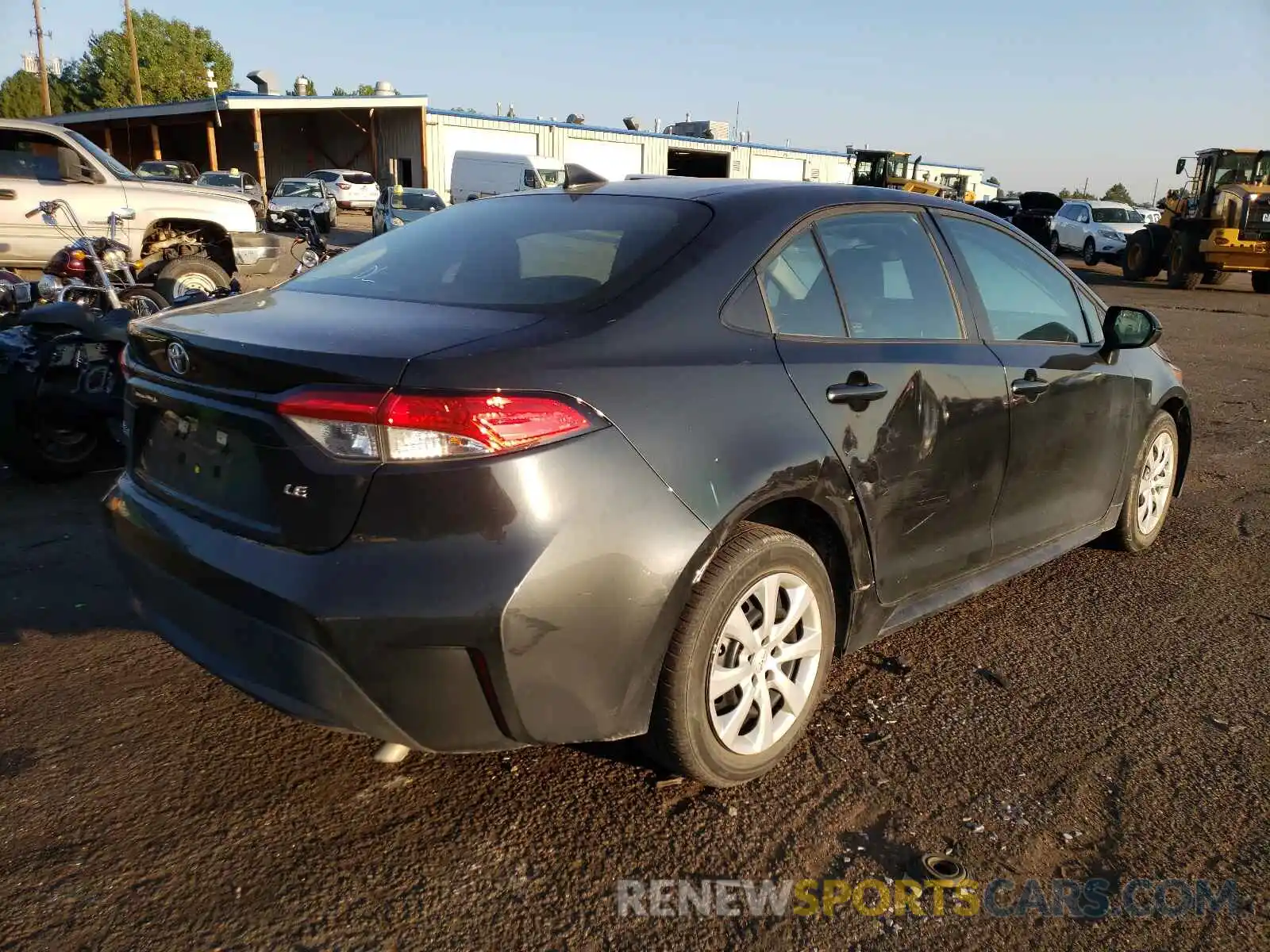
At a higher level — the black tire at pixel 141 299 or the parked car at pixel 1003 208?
the black tire at pixel 141 299

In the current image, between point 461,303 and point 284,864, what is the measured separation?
1.45 metres

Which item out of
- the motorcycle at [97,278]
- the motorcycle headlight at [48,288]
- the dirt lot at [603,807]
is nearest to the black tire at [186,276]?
the motorcycle at [97,278]

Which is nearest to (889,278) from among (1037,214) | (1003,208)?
(1037,214)

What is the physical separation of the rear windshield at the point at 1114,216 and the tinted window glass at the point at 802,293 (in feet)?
91.7

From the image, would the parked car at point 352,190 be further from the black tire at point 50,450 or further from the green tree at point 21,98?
the green tree at point 21,98

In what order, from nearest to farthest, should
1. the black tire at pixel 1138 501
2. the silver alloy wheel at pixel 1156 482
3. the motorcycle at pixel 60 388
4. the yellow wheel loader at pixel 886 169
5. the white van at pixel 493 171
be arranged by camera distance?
the black tire at pixel 1138 501 → the silver alloy wheel at pixel 1156 482 → the motorcycle at pixel 60 388 → the white van at pixel 493 171 → the yellow wheel loader at pixel 886 169

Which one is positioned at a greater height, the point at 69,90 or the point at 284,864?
the point at 69,90

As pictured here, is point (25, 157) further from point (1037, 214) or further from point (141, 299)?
point (1037, 214)

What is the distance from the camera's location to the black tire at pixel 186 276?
8.66 m

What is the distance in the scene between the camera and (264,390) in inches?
85.5

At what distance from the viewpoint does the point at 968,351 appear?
3.23 meters

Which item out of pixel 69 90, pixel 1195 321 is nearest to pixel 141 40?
pixel 69 90

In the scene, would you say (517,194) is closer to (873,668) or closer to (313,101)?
(873,668)

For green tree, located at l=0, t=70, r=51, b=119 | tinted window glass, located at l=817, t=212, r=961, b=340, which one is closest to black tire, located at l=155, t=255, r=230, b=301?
tinted window glass, located at l=817, t=212, r=961, b=340
